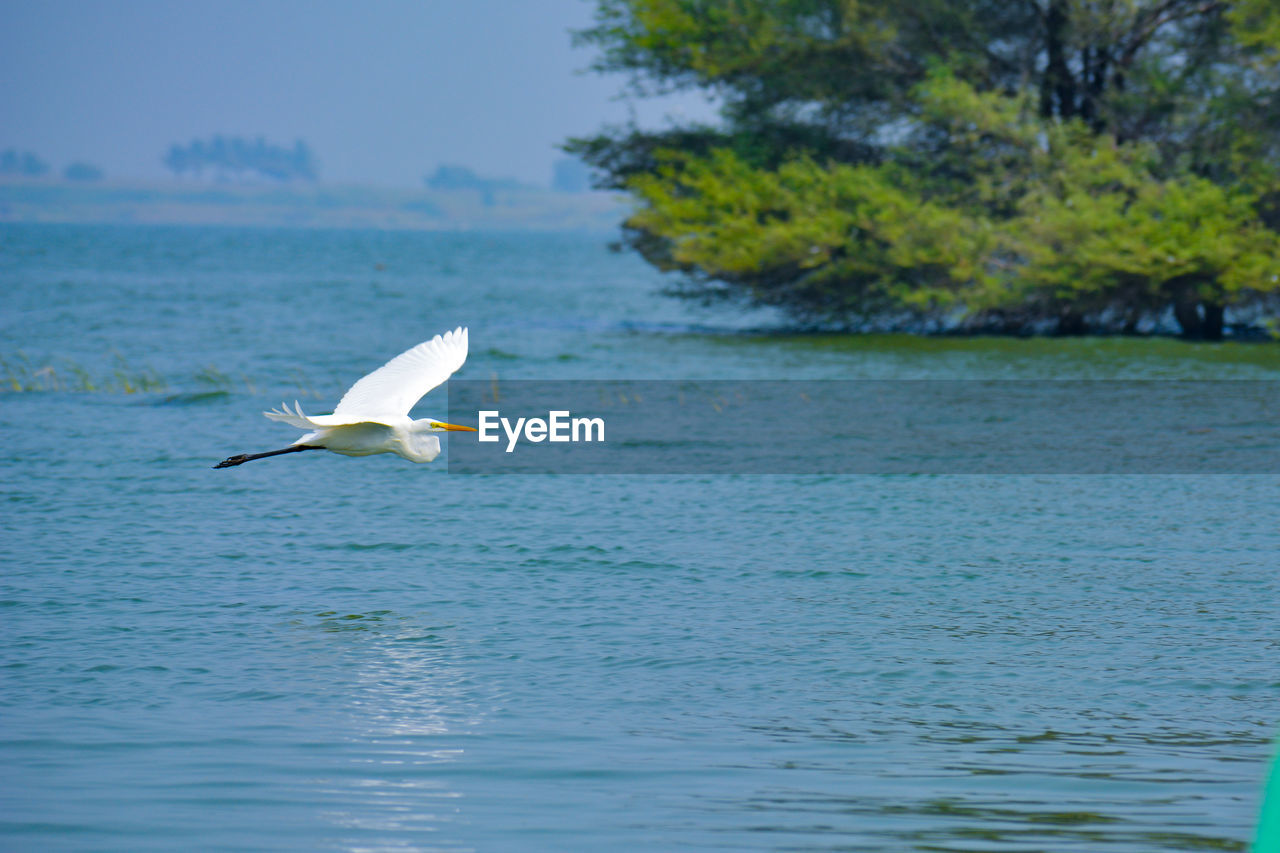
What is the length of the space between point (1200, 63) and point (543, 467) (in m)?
20.3

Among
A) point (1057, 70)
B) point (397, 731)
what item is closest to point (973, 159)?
point (1057, 70)

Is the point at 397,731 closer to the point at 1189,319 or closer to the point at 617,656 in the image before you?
the point at 617,656

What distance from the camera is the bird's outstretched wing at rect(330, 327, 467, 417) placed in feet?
33.7

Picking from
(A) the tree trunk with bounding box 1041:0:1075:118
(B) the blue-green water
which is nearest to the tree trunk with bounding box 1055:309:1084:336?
(A) the tree trunk with bounding box 1041:0:1075:118

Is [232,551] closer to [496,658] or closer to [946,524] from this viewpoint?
[496,658]

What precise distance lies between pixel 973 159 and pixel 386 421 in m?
26.0

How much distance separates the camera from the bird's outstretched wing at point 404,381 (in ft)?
33.7

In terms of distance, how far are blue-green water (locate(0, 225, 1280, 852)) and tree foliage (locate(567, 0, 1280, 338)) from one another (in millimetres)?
14251

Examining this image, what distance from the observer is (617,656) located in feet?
35.3

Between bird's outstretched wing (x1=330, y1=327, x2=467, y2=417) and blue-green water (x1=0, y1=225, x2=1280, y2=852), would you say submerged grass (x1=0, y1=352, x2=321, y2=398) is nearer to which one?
blue-green water (x1=0, y1=225, x2=1280, y2=852)

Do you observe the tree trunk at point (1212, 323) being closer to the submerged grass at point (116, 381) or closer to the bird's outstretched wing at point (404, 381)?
the submerged grass at point (116, 381)

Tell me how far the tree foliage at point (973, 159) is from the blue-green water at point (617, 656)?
1425cm

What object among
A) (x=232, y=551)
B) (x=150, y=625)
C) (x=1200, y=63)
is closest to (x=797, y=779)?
(x=150, y=625)

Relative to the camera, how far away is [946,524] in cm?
1634
